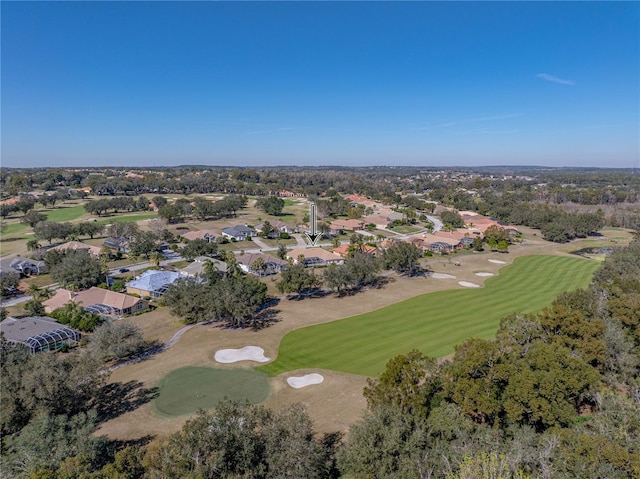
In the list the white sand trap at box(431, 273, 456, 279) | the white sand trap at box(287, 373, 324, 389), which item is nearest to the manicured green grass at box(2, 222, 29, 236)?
the white sand trap at box(287, 373, 324, 389)

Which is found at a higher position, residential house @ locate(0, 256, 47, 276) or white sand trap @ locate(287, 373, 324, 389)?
residential house @ locate(0, 256, 47, 276)

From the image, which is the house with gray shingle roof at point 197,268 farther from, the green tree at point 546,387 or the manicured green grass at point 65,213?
the manicured green grass at point 65,213

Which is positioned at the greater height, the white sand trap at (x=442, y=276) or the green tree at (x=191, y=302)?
the green tree at (x=191, y=302)

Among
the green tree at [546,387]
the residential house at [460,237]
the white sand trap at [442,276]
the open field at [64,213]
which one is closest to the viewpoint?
the green tree at [546,387]

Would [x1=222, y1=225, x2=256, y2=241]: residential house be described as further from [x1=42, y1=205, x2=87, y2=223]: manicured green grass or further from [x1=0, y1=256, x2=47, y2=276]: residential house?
[x1=42, y1=205, x2=87, y2=223]: manicured green grass

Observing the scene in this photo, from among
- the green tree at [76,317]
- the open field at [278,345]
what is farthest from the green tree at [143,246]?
the green tree at [76,317]

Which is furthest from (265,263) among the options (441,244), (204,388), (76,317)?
(441,244)

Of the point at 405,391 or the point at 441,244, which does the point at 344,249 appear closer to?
the point at 441,244
